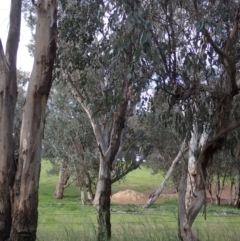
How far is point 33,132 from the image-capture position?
28.8 feet

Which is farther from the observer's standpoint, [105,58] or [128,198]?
[128,198]

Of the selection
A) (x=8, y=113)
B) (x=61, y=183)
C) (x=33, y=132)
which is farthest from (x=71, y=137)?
(x=33, y=132)

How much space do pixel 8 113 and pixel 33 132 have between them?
79 centimetres

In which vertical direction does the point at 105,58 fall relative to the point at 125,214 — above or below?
above

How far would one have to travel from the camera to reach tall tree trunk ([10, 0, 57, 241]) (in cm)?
862

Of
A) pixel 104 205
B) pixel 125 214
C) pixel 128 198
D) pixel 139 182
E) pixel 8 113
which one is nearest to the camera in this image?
pixel 8 113

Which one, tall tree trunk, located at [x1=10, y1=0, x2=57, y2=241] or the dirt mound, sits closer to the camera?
tall tree trunk, located at [x1=10, y1=0, x2=57, y2=241]

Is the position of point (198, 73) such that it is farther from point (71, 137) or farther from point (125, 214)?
point (71, 137)

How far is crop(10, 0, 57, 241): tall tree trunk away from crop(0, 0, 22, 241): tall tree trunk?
0.65 feet

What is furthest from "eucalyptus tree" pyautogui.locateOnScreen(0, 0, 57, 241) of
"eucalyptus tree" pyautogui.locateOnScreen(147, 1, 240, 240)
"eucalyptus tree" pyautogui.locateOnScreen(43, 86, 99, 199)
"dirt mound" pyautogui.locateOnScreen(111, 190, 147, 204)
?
"dirt mound" pyautogui.locateOnScreen(111, 190, 147, 204)

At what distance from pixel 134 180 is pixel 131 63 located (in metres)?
45.4

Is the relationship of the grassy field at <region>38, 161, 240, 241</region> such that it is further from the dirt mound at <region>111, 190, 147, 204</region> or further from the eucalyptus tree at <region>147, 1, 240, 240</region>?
the eucalyptus tree at <region>147, 1, 240, 240</region>

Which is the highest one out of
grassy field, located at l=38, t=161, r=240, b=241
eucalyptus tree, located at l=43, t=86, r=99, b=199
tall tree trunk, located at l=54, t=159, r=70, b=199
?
eucalyptus tree, located at l=43, t=86, r=99, b=199

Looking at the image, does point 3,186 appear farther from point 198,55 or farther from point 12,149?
point 198,55
